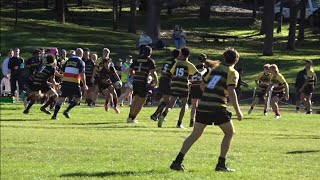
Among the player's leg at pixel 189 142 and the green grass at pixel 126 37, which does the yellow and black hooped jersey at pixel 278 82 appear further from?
the player's leg at pixel 189 142

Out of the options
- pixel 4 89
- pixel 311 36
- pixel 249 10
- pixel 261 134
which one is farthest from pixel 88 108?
pixel 249 10

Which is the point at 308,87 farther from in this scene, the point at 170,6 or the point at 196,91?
the point at 170,6

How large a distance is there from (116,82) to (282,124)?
7.06 meters

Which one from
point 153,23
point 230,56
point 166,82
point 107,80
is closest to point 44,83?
point 107,80

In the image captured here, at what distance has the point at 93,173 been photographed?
12562mm

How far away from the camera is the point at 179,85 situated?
20828 mm

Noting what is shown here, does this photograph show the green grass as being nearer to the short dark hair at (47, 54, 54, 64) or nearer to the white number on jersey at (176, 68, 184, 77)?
the short dark hair at (47, 54, 54, 64)

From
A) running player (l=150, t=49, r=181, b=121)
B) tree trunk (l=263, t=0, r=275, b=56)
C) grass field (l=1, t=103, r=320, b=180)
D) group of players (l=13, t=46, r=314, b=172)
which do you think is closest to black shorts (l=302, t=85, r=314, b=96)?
group of players (l=13, t=46, r=314, b=172)

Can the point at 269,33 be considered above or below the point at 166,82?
below

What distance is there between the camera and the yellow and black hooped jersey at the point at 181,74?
20344 mm

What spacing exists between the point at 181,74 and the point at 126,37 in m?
31.4

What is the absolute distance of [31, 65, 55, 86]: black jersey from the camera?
24.1 m

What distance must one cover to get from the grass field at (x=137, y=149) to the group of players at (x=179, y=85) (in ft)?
1.79

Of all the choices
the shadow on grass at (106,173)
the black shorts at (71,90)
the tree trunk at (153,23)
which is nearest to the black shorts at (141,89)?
the black shorts at (71,90)
